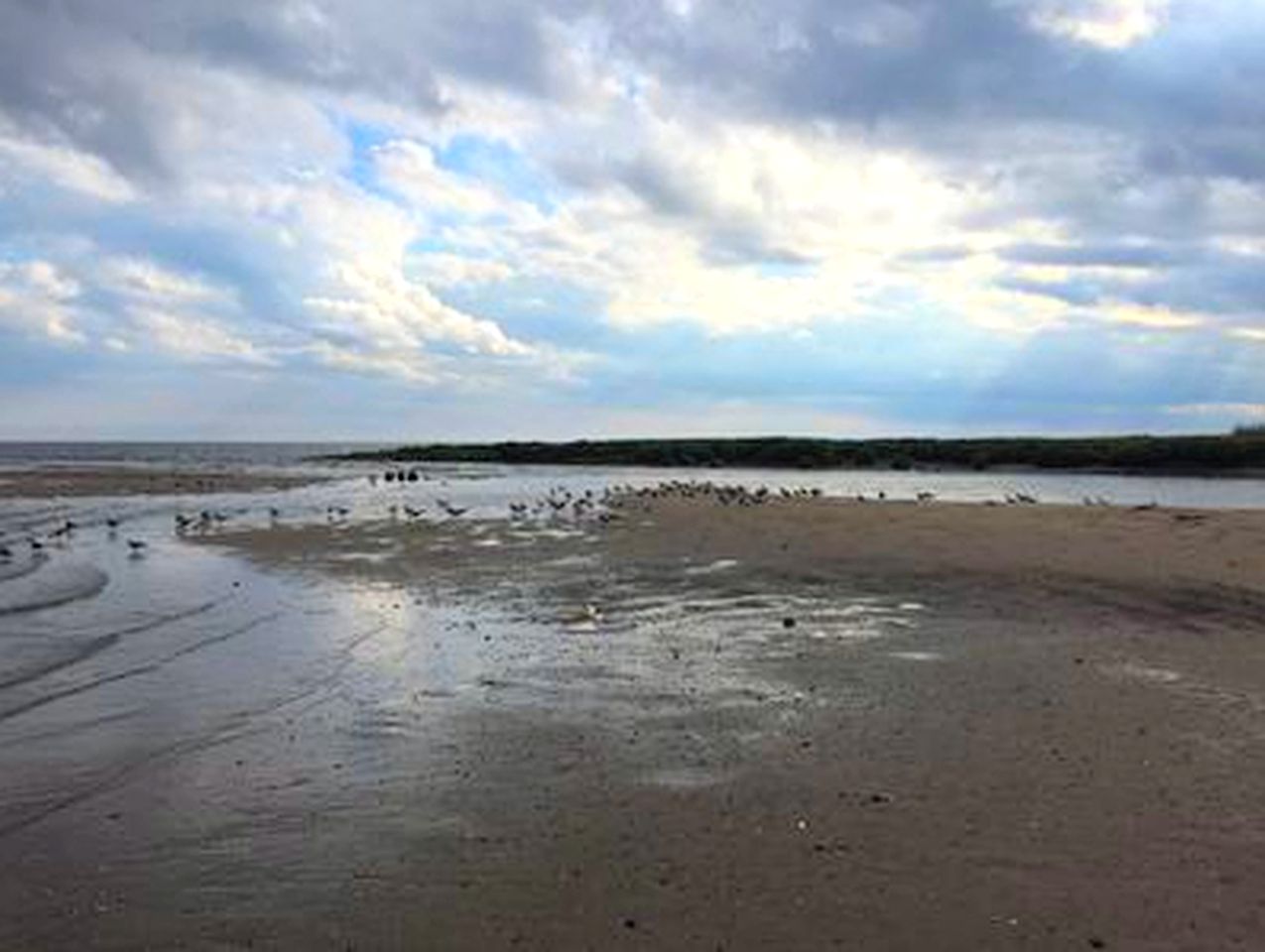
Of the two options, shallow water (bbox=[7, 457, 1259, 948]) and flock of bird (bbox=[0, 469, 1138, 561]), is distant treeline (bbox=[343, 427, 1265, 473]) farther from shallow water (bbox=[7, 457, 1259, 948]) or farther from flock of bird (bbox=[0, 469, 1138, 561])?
shallow water (bbox=[7, 457, 1259, 948])

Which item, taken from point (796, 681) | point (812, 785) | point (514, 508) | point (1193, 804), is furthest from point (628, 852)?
point (514, 508)

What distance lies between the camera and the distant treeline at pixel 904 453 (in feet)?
228

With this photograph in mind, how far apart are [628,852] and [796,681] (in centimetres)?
488

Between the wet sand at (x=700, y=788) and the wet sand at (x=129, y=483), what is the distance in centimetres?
4036

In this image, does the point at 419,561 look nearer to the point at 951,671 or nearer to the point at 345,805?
Result: the point at 951,671

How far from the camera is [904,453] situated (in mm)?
89188

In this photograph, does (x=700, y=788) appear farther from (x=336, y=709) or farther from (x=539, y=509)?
(x=539, y=509)

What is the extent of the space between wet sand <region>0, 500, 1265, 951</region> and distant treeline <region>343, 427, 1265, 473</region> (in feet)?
182

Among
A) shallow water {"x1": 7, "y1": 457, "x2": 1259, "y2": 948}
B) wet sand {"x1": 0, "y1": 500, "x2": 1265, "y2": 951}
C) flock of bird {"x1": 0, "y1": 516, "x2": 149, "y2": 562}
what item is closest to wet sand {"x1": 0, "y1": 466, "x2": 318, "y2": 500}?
flock of bird {"x1": 0, "y1": 516, "x2": 149, "y2": 562}

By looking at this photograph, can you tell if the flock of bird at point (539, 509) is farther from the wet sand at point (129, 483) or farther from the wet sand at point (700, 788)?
the wet sand at point (700, 788)

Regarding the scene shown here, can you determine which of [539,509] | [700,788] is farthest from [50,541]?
[700,788]

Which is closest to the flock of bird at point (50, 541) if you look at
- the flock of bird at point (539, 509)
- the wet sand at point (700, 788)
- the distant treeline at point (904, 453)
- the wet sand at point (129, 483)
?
the flock of bird at point (539, 509)

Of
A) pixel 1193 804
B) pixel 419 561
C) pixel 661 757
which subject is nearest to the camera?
pixel 1193 804

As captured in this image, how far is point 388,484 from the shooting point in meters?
60.8
